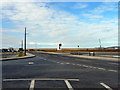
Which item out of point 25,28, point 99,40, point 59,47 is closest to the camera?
point 59,47

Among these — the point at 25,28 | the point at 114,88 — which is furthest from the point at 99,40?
the point at 114,88

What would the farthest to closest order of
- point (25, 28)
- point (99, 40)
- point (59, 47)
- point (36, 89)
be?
point (99, 40)
point (25, 28)
point (59, 47)
point (36, 89)

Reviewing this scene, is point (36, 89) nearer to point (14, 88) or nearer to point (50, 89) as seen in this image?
point (50, 89)

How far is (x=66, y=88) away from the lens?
6258 millimetres

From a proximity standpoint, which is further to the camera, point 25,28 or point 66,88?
point 25,28

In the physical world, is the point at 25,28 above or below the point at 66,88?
above

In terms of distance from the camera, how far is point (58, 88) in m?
6.24

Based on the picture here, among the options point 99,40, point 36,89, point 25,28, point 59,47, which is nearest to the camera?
point 36,89

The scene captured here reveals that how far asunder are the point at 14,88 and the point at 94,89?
3.61 meters

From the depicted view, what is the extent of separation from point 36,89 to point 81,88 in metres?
2.03

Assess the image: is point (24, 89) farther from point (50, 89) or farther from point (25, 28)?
point (25, 28)

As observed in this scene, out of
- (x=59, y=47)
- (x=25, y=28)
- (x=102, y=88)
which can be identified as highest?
(x=25, y=28)

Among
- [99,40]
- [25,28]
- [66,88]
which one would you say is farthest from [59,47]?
[99,40]

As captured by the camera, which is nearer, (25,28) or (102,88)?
(102,88)
